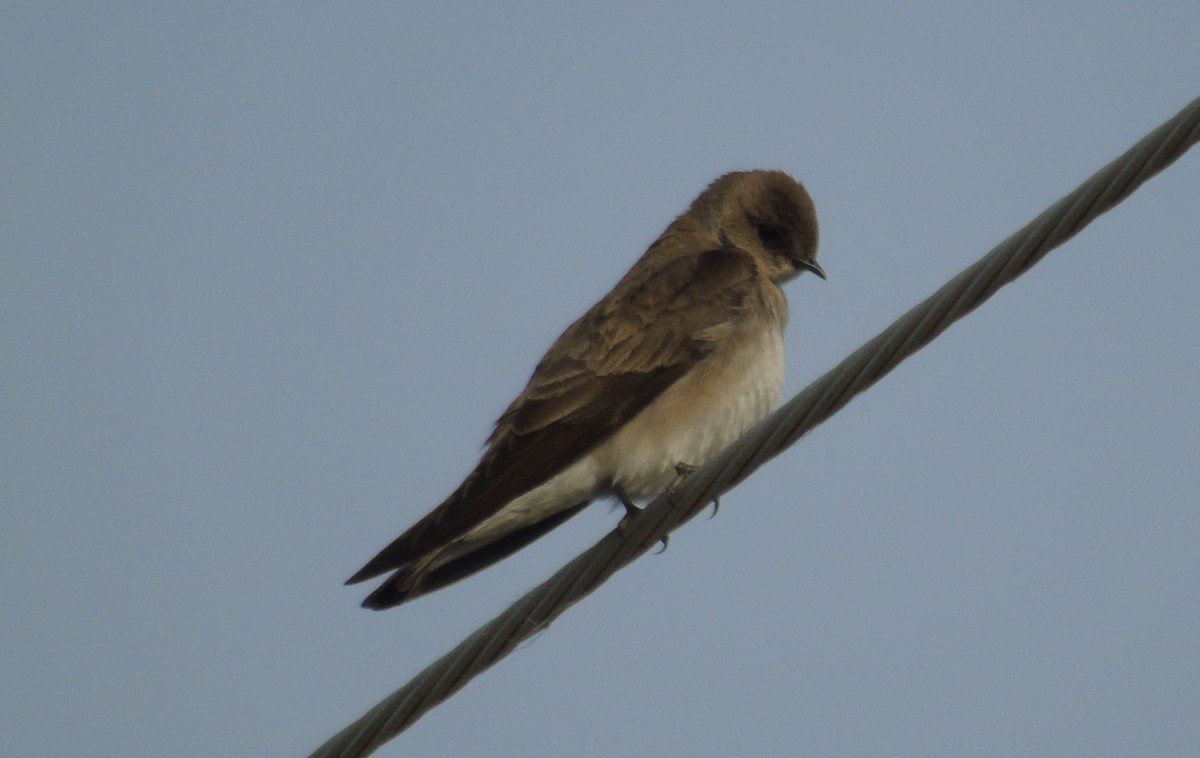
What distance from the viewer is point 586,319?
8.27m

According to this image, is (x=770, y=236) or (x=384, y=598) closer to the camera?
(x=384, y=598)

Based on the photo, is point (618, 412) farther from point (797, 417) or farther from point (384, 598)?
point (797, 417)

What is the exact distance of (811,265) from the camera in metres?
9.48

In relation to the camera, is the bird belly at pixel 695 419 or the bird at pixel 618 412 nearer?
the bird at pixel 618 412

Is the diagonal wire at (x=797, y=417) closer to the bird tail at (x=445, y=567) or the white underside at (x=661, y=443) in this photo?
the bird tail at (x=445, y=567)

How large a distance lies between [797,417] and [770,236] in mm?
4397

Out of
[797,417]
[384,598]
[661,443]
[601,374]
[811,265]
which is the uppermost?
[811,265]

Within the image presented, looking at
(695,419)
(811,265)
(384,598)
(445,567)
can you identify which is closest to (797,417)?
(384,598)

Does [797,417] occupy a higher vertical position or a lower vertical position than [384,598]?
higher

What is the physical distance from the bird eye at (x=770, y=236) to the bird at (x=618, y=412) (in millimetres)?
823

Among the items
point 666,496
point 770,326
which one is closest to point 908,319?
point 666,496

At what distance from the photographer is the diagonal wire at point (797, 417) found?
4.64 meters

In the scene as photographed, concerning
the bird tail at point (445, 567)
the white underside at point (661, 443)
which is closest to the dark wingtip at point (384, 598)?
the bird tail at point (445, 567)

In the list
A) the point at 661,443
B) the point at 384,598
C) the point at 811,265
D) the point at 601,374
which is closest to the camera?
the point at 384,598
